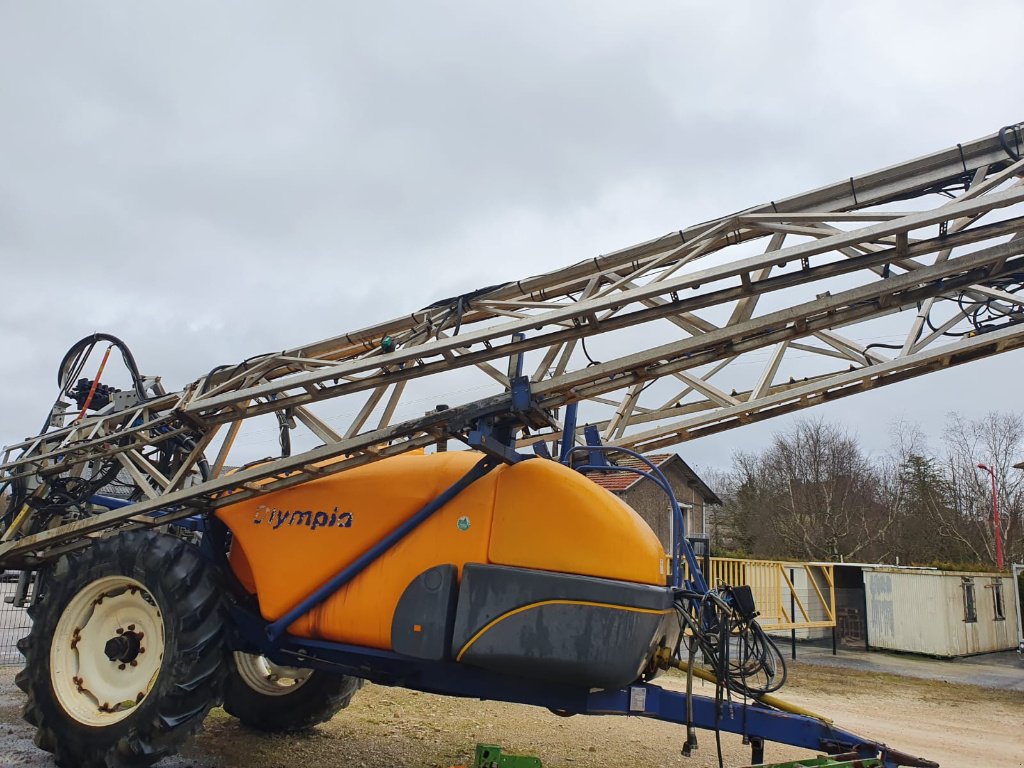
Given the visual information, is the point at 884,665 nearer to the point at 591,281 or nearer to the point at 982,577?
the point at 982,577

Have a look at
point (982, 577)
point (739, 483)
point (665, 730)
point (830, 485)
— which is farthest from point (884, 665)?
point (739, 483)

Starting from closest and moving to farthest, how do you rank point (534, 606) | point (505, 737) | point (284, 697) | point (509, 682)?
1. point (534, 606)
2. point (509, 682)
3. point (284, 697)
4. point (505, 737)

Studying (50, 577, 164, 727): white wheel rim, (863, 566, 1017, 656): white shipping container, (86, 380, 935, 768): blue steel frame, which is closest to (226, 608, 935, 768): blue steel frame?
(86, 380, 935, 768): blue steel frame

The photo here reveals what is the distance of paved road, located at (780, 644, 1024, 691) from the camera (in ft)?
43.8

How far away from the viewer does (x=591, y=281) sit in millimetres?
5000

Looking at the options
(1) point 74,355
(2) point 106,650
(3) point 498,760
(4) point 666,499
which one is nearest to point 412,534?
(3) point 498,760

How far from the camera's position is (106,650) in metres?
5.21

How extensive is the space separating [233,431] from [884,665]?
44.9 feet

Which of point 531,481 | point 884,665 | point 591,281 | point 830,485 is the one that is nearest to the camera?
point 531,481

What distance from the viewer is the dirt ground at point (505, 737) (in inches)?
240

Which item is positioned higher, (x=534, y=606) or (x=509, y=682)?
(x=534, y=606)

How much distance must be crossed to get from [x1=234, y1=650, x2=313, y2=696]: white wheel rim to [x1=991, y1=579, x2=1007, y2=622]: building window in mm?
17781

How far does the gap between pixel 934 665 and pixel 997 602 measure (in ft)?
15.4

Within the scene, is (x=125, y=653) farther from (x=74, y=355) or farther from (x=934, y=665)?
(x=934, y=665)
